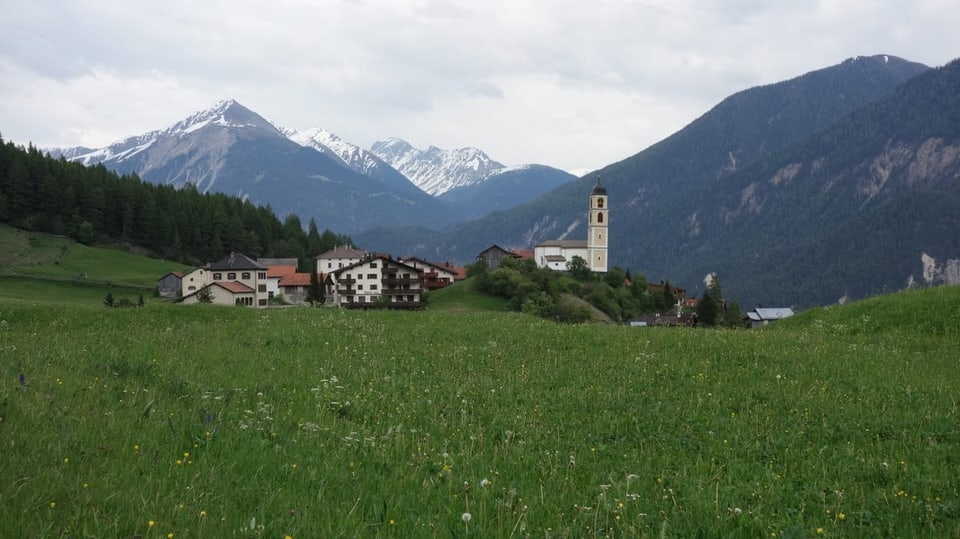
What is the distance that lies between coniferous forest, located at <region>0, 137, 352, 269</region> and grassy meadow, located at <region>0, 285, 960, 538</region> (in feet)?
427

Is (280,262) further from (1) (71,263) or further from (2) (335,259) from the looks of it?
(1) (71,263)

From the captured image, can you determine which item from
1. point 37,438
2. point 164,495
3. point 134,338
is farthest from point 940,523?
point 134,338

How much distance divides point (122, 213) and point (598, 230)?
103 metres

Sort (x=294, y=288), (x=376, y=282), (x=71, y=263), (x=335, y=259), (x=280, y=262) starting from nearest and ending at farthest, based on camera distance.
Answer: (x=71, y=263) → (x=376, y=282) → (x=294, y=288) → (x=280, y=262) → (x=335, y=259)

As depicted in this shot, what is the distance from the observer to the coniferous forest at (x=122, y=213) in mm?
122875

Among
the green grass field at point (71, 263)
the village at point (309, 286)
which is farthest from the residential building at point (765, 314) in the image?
the green grass field at point (71, 263)

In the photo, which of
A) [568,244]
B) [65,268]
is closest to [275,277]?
[65,268]

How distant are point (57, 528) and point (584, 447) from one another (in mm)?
6324

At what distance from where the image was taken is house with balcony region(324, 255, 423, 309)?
112m

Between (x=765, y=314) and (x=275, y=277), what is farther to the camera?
(x=765, y=314)

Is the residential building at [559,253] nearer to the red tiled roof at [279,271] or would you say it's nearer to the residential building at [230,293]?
the red tiled roof at [279,271]

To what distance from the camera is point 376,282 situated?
114m

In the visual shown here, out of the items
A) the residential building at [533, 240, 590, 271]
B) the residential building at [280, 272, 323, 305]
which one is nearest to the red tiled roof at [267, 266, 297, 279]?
the residential building at [280, 272, 323, 305]

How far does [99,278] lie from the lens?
324ft
